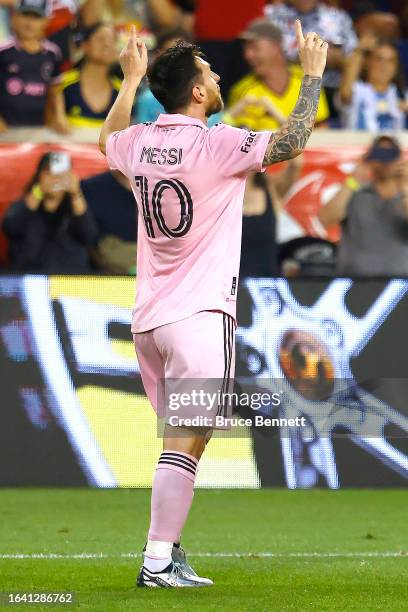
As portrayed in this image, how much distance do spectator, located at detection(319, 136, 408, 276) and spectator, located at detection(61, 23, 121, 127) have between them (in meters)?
2.27

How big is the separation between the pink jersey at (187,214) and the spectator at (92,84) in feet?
21.8

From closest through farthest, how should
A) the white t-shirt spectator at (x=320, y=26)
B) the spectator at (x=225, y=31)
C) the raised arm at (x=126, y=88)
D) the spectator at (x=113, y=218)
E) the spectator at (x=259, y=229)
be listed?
the raised arm at (x=126, y=88) → the spectator at (x=259, y=229) → the spectator at (x=113, y=218) → the spectator at (x=225, y=31) → the white t-shirt spectator at (x=320, y=26)

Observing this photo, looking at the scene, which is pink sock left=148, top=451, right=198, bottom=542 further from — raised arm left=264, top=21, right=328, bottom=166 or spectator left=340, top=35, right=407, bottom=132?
spectator left=340, top=35, right=407, bottom=132

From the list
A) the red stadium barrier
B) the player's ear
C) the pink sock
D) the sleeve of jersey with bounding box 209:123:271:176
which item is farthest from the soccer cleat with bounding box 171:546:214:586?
the red stadium barrier

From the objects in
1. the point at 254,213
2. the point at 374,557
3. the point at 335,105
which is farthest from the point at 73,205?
the point at 374,557

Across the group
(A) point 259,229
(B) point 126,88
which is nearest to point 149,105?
(A) point 259,229

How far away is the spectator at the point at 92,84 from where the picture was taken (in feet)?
40.8

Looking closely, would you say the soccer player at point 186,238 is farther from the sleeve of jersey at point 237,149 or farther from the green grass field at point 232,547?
the green grass field at point 232,547

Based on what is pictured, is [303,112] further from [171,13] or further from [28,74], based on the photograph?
[171,13]

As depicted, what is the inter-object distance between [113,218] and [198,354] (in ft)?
20.0

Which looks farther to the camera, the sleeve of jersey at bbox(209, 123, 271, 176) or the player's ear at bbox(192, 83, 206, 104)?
the player's ear at bbox(192, 83, 206, 104)

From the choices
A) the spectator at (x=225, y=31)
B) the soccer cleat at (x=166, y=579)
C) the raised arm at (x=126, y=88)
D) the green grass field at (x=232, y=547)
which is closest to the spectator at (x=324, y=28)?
the spectator at (x=225, y=31)

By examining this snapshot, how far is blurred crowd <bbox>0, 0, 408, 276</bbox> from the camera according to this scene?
448 inches

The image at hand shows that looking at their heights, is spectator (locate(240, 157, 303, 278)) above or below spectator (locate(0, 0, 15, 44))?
below
